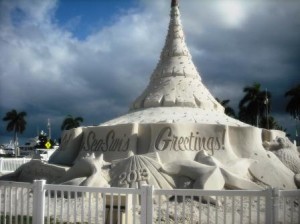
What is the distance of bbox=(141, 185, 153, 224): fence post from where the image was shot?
19.8ft

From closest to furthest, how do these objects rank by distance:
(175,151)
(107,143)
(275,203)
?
1. (275,203)
2. (175,151)
3. (107,143)

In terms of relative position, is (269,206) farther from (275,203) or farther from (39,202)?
(39,202)

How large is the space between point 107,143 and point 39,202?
8.14 metres

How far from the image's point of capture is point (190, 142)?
13797 mm

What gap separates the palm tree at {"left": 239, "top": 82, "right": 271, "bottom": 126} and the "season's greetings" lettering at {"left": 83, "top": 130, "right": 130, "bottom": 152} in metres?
30.3

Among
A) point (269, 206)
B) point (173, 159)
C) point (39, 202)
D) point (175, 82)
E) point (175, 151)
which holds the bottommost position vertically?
point (39, 202)

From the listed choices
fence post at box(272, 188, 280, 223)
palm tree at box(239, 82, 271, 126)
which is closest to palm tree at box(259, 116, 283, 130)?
palm tree at box(239, 82, 271, 126)

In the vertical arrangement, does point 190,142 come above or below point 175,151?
above

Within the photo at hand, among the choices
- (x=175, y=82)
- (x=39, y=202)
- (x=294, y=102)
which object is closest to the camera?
(x=39, y=202)

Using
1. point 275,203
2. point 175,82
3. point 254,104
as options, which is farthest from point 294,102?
point 275,203

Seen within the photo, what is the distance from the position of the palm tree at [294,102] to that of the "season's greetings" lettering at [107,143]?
92.4 feet

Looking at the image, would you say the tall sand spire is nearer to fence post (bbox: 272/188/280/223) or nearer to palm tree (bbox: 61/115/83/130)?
fence post (bbox: 272/188/280/223)

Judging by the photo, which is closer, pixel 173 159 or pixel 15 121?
pixel 173 159

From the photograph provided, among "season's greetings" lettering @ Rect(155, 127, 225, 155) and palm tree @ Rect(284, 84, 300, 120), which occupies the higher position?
palm tree @ Rect(284, 84, 300, 120)
